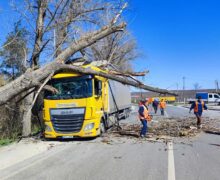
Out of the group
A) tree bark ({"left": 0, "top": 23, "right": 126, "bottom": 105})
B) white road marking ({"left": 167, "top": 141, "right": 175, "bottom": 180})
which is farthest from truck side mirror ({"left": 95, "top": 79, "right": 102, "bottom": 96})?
white road marking ({"left": 167, "top": 141, "right": 175, "bottom": 180})

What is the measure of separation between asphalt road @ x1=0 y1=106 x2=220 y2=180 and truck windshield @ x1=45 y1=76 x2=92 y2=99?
79.0 inches

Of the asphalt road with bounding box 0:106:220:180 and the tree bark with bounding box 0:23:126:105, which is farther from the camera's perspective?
the tree bark with bounding box 0:23:126:105

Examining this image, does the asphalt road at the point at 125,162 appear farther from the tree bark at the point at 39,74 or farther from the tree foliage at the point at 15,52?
the tree foliage at the point at 15,52

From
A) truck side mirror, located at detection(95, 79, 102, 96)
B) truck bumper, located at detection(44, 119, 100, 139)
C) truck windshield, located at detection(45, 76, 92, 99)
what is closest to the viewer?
truck bumper, located at detection(44, 119, 100, 139)

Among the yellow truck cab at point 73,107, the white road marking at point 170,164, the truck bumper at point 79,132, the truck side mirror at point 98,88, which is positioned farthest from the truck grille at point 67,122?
the white road marking at point 170,164

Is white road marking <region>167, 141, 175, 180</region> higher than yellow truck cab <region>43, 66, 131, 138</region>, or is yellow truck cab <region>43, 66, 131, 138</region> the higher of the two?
yellow truck cab <region>43, 66, 131, 138</region>

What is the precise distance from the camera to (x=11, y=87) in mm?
12078

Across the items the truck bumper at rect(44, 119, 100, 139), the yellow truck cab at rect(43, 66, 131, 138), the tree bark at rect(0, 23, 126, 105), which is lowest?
the truck bumper at rect(44, 119, 100, 139)

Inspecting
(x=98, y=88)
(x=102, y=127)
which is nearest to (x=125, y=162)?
(x=98, y=88)

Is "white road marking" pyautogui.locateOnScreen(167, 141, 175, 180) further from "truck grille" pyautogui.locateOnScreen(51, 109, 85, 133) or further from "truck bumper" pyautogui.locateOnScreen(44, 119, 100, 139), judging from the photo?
"truck grille" pyautogui.locateOnScreen(51, 109, 85, 133)

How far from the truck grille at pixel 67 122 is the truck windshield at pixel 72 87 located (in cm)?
72

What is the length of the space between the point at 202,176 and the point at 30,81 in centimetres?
788

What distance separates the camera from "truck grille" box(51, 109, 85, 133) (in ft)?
41.8

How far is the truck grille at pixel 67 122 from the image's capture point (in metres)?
12.7
